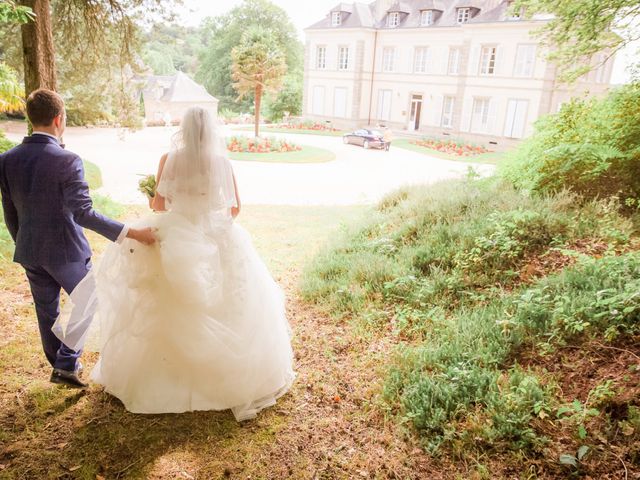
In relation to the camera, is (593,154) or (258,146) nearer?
(593,154)

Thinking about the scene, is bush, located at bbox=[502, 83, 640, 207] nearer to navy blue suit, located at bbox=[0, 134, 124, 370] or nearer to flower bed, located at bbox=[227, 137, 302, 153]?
navy blue suit, located at bbox=[0, 134, 124, 370]

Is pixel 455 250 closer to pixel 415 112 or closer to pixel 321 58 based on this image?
pixel 415 112

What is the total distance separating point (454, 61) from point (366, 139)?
10.8 meters

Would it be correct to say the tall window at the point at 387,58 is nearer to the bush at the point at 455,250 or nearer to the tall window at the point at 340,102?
the tall window at the point at 340,102

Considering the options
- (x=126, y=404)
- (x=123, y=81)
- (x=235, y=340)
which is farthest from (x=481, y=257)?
(x=123, y=81)

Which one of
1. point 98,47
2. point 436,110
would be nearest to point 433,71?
point 436,110

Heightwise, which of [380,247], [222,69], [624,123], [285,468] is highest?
[222,69]

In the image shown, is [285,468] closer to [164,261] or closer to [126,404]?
[126,404]

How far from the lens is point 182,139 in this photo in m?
3.64

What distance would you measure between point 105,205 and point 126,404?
6.93 metres

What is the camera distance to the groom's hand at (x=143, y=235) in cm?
354

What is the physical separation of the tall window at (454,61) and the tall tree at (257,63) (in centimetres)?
1260

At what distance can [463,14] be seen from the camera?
30.3 m

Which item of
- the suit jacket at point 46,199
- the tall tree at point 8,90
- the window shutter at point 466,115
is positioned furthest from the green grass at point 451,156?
the suit jacket at point 46,199
